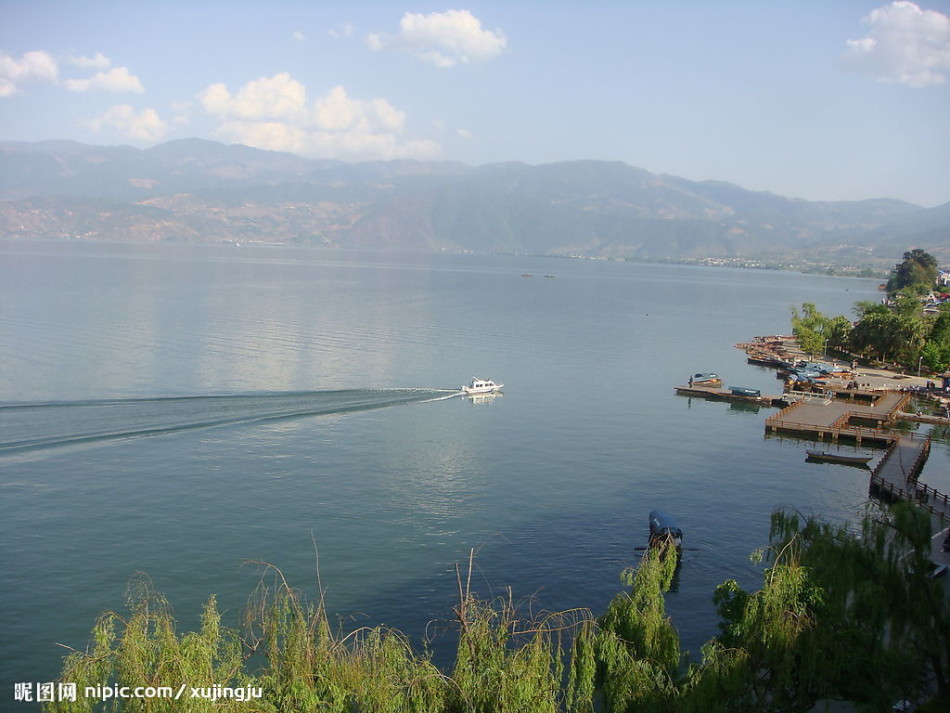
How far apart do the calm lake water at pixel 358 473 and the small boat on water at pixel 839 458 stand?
6.20 feet

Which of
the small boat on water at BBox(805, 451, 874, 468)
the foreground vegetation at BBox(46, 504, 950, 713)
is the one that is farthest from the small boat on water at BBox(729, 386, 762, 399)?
the foreground vegetation at BBox(46, 504, 950, 713)

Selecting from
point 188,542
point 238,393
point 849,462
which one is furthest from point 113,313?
point 849,462

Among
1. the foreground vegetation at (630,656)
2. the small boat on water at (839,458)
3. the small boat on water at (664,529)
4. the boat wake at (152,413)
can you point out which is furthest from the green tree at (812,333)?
the foreground vegetation at (630,656)

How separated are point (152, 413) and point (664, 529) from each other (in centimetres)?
3262

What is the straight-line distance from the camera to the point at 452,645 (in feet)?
80.6

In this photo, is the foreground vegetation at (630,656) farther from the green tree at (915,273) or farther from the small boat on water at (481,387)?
the green tree at (915,273)

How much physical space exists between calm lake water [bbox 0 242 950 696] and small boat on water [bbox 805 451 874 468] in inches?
74.4

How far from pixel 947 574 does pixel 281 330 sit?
239ft

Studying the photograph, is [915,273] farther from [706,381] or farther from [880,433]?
[880,433]

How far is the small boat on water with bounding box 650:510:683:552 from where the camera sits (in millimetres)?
31250

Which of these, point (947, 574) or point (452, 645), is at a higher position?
point (947, 574)

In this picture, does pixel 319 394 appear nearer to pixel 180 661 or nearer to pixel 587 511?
pixel 587 511

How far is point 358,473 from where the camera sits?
133ft

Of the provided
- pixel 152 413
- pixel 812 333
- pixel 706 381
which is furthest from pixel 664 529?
pixel 812 333
